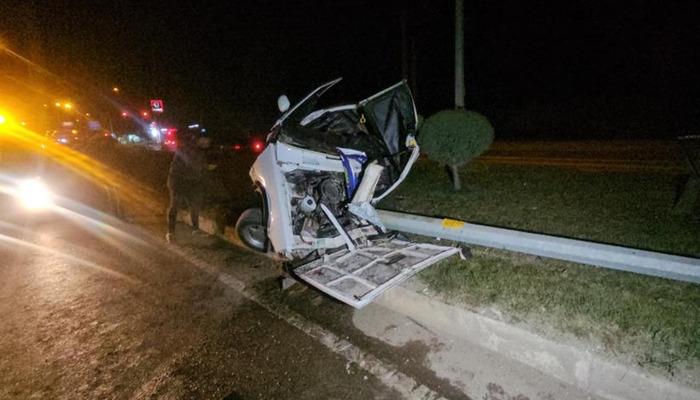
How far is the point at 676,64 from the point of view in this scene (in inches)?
738

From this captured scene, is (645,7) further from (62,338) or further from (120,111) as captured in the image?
(120,111)

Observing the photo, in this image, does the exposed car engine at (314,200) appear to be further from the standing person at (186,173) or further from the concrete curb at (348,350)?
the standing person at (186,173)

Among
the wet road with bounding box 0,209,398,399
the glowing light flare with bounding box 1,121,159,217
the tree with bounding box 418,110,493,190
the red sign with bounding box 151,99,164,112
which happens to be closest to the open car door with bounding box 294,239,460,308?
the wet road with bounding box 0,209,398,399

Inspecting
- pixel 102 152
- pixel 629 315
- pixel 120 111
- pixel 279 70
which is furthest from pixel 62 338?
pixel 120 111

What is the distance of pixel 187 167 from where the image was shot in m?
6.32

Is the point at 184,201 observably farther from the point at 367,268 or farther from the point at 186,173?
the point at 367,268

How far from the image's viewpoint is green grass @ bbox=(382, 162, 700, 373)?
2648 mm

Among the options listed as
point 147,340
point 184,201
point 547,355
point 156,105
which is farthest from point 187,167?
point 156,105

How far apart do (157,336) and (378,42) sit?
18909mm

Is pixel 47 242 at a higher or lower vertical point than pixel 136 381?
higher

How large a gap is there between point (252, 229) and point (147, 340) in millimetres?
2096

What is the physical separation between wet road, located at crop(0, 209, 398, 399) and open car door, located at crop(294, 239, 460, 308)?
1.63 feet

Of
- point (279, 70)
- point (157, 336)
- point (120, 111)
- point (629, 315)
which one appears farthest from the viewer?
point (120, 111)

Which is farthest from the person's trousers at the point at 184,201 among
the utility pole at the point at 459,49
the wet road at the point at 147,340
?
the utility pole at the point at 459,49
